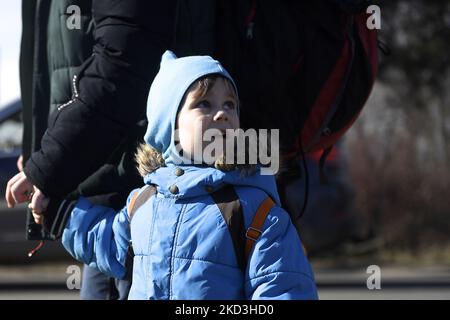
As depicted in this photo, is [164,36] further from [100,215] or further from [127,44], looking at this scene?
[100,215]

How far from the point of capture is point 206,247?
2.10 m

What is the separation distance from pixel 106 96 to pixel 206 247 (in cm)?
46

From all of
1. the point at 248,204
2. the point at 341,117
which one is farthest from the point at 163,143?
the point at 341,117

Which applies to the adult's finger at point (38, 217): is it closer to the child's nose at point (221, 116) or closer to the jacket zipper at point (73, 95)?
the jacket zipper at point (73, 95)

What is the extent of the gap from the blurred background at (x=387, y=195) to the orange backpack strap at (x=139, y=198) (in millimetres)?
4569

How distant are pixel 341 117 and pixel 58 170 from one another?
0.77m

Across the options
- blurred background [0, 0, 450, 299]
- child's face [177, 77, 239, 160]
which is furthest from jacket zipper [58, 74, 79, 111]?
blurred background [0, 0, 450, 299]

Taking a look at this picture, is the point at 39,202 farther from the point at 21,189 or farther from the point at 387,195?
the point at 387,195

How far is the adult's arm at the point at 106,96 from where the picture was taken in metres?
2.32

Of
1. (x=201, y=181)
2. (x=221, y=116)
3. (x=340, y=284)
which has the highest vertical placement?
(x=340, y=284)

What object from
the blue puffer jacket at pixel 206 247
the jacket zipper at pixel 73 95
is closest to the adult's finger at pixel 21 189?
the jacket zipper at pixel 73 95

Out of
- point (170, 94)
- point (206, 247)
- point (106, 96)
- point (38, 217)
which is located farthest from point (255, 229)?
point (38, 217)

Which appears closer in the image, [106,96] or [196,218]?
[196,218]

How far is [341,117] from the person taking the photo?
8.65 ft
